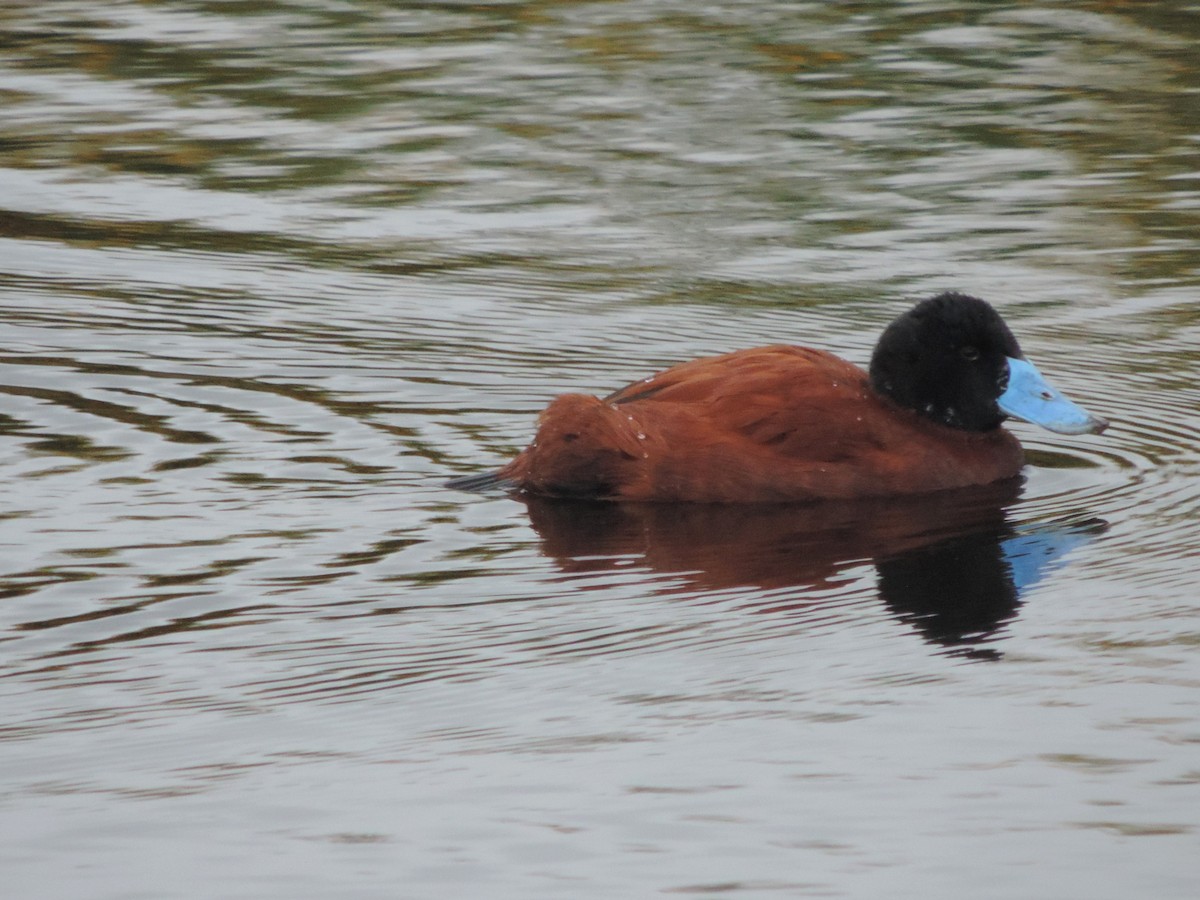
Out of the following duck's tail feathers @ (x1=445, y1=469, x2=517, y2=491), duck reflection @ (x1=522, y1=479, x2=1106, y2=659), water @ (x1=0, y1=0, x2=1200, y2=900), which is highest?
water @ (x1=0, y1=0, x2=1200, y2=900)

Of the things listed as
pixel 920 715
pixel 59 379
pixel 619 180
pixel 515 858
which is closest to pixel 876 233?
pixel 619 180

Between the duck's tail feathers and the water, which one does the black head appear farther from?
the duck's tail feathers

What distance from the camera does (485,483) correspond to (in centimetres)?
806

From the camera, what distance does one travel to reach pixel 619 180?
12867 mm

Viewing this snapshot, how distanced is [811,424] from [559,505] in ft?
3.15

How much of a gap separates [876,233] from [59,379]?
4.58 meters

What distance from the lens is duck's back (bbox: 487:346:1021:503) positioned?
7.84m

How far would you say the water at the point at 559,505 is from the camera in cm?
495

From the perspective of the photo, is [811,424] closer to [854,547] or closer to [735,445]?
[735,445]

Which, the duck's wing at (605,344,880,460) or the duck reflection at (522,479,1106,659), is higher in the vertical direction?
the duck's wing at (605,344,880,460)

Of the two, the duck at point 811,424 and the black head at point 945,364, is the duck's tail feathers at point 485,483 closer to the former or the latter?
the duck at point 811,424

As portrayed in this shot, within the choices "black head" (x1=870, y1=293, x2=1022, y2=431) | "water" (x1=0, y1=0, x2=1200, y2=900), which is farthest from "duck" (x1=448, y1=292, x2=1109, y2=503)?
"water" (x1=0, y1=0, x2=1200, y2=900)

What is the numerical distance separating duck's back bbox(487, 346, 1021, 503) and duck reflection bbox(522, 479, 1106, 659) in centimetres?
7

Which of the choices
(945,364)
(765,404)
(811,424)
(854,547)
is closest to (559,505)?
(765,404)
